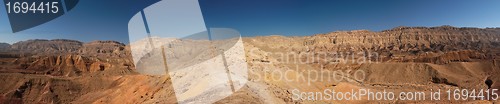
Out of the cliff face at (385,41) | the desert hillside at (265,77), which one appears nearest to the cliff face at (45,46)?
the desert hillside at (265,77)

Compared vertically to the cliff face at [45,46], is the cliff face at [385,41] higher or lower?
lower

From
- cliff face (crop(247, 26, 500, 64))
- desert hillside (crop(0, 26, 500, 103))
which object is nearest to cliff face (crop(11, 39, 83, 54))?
desert hillside (crop(0, 26, 500, 103))

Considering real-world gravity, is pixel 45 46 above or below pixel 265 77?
above

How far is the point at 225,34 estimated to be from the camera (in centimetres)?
3759

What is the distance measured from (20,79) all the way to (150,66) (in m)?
10.8

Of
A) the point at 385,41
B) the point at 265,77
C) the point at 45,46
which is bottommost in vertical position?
the point at 265,77

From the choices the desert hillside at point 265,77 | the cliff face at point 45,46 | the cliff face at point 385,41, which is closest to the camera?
the desert hillside at point 265,77

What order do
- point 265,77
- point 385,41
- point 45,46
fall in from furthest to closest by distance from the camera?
point 45,46, point 385,41, point 265,77

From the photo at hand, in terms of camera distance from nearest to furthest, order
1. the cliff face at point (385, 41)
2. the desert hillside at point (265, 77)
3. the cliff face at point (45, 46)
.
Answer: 1. the desert hillside at point (265, 77)
2. the cliff face at point (385, 41)
3. the cliff face at point (45, 46)

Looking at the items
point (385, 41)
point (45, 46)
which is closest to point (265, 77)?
point (385, 41)

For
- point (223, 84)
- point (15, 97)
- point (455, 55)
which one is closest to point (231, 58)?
point (223, 84)

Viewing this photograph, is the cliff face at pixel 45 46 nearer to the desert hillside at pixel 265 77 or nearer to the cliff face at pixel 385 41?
the desert hillside at pixel 265 77

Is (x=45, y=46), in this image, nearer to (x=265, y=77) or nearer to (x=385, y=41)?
(x=385, y=41)

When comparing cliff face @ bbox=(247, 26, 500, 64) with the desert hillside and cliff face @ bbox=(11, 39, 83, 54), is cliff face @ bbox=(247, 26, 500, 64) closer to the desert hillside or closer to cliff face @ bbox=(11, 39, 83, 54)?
the desert hillside
